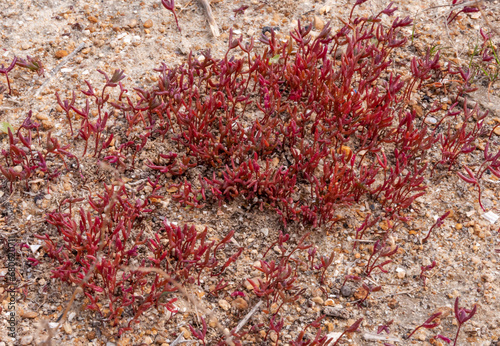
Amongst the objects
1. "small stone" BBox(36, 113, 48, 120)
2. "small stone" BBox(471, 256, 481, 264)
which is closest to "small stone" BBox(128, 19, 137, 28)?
"small stone" BBox(36, 113, 48, 120)

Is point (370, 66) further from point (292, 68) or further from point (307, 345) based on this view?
point (307, 345)

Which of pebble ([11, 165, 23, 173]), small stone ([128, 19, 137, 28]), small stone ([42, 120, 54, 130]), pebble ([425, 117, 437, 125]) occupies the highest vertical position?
small stone ([128, 19, 137, 28])

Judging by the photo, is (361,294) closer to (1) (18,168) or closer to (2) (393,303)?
(2) (393,303)

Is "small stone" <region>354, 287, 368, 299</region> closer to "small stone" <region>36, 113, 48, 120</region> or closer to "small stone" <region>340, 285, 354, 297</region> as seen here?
"small stone" <region>340, 285, 354, 297</region>

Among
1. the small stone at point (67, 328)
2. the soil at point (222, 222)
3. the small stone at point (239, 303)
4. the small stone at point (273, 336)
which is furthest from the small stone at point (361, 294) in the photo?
the small stone at point (67, 328)

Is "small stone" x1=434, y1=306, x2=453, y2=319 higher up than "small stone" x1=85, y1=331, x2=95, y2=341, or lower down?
higher up

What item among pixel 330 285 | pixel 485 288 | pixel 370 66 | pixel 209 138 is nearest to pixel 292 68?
pixel 370 66

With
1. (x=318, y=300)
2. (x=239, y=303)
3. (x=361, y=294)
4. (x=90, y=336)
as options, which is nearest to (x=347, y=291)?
(x=361, y=294)
